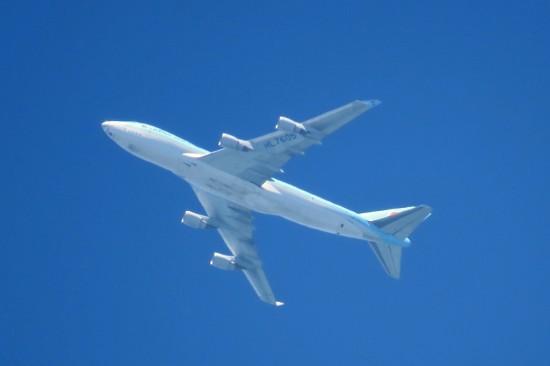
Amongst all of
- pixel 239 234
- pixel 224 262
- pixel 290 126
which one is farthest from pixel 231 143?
pixel 224 262

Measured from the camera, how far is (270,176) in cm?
7062

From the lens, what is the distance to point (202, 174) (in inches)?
2768

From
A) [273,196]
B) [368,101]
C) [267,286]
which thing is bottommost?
[267,286]

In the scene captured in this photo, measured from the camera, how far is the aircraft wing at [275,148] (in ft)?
212

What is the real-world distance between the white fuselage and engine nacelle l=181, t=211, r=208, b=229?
19.5 feet

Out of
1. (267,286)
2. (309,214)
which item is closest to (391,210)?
(309,214)

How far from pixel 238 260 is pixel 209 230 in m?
4.05

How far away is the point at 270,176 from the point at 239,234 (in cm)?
1047

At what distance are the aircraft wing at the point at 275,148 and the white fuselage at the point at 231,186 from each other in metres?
0.88

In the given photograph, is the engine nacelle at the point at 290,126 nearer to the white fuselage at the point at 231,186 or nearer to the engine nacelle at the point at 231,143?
the engine nacelle at the point at 231,143

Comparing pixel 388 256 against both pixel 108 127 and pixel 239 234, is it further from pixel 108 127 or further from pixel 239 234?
pixel 108 127

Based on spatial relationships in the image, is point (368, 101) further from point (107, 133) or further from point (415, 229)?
point (107, 133)

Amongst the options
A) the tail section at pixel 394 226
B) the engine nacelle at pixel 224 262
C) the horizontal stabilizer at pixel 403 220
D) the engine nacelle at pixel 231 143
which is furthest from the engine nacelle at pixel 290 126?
the engine nacelle at pixel 224 262

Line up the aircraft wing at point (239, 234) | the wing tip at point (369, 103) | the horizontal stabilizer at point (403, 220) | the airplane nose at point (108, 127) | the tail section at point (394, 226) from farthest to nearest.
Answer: the aircraft wing at point (239, 234)
the tail section at point (394, 226)
the horizontal stabilizer at point (403, 220)
the airplane nose at point (108, 127)
the wing tip at point (369, 103)
